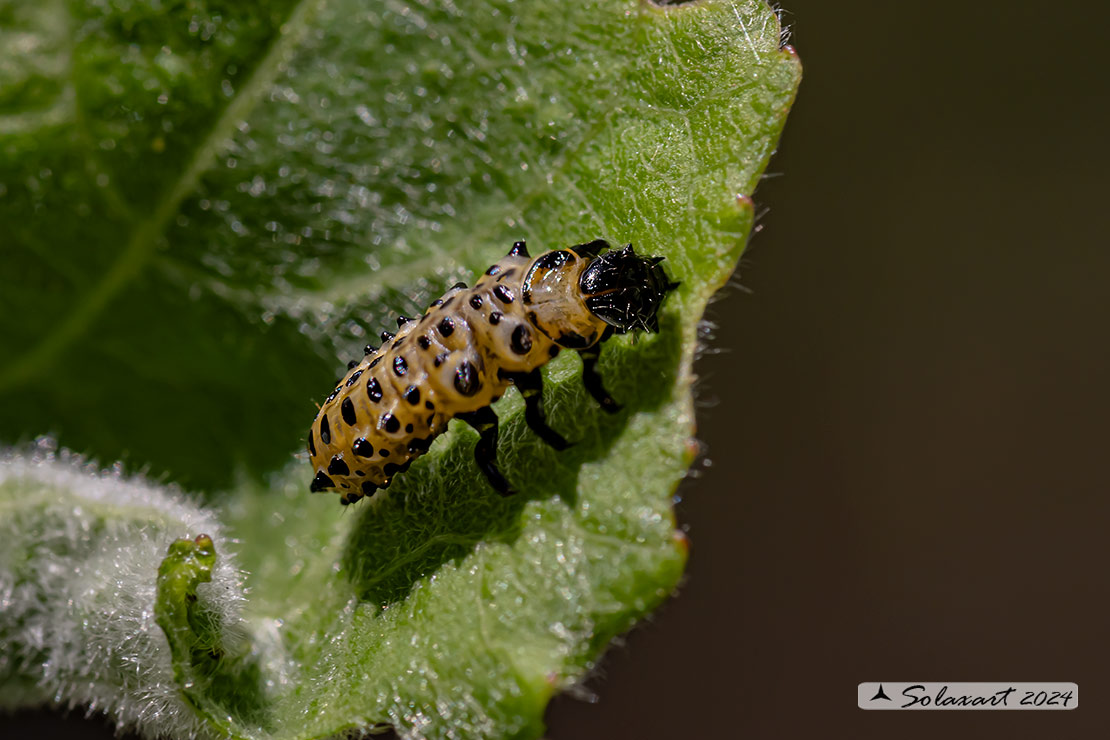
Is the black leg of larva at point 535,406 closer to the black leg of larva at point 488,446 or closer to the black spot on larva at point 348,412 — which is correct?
the black leg of larva at point 488,446

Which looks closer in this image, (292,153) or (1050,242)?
(292,153)

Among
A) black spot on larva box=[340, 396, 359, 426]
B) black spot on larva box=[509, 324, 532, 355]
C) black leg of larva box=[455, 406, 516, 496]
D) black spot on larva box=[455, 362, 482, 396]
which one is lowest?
black spot on larva box=[340, 396, 359, 426]

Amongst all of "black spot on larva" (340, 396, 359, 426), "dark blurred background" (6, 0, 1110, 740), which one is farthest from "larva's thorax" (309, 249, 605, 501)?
"dark blurred background" (6, 0, 1110, 740)

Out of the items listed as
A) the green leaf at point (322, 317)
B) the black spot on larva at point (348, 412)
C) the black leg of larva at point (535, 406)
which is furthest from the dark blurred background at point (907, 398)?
the black spot on larva at point (348, 412)

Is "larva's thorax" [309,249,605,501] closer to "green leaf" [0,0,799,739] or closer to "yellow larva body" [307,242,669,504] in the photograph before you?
"yellow larva body" [307,242,669,504]

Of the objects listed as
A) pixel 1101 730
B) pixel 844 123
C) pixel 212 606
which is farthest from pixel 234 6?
pixel 1101 730

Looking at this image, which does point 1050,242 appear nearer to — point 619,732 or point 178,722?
point 619,732

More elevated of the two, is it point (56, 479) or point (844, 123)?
point (844, 123)

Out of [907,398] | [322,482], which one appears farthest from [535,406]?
[907,398]
